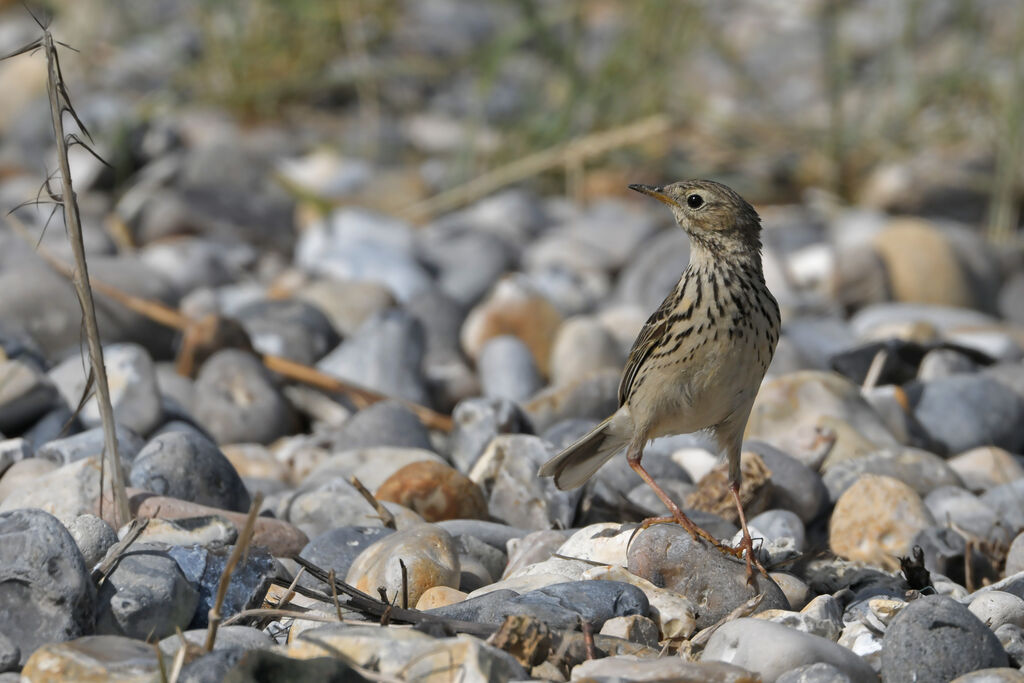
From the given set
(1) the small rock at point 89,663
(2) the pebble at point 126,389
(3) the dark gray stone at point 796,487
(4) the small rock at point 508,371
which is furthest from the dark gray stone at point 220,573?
(4) the small rock at point 508,371

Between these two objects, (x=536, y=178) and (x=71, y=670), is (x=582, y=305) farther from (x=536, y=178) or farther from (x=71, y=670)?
(x=71, y=670)

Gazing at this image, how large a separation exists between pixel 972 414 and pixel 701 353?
2.20 metres

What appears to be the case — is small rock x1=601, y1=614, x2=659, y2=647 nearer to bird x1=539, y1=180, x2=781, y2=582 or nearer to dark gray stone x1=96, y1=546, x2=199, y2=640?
bird x1=539, y1=180, x2=781, y2=582

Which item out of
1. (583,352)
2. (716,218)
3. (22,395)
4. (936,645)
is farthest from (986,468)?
(22,395)

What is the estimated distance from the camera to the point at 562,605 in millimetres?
2998

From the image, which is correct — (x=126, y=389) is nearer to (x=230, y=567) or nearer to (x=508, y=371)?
(x=508, y=371)

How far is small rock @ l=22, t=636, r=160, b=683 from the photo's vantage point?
2512 millimetres

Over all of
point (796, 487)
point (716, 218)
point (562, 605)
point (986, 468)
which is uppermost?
point (716, 218)

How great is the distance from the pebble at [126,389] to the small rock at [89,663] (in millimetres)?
2177

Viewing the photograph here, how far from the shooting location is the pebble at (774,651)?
274cm

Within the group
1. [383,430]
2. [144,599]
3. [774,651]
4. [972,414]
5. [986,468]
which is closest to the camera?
[774,651]

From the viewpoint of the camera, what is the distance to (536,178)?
31.0ft

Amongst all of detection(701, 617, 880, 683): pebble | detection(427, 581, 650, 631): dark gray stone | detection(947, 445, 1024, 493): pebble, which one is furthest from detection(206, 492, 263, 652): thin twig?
detection(947, 445, 1024, 493): pebble

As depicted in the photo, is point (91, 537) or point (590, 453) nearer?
point (91, 537)
